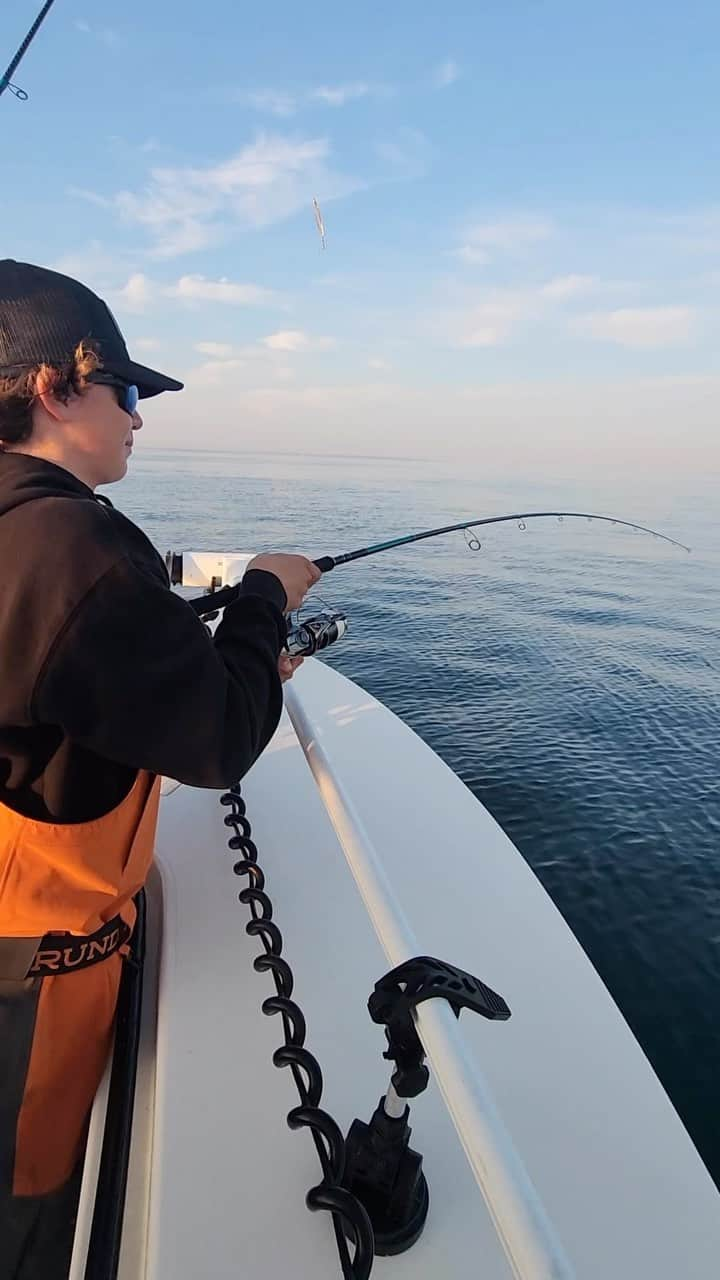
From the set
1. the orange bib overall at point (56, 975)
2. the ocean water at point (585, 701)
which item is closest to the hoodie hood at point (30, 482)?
the orange bib overall at point (56, 975)

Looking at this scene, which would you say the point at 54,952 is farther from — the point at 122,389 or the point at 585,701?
the point at 585,701

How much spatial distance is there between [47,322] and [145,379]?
0.57ft

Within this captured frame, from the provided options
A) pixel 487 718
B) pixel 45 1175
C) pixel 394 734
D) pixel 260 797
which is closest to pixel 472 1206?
pixel 45 1175

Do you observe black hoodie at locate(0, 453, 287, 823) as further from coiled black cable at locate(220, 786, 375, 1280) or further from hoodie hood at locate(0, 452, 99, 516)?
coiled black cable at locate(220, 786, 375, 1280)

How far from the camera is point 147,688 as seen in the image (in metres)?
0.88

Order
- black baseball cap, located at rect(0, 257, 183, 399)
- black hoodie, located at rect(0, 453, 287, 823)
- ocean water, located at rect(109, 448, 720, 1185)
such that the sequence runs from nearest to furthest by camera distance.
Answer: black hoodie, located at rect(0, 453, 287, 823) < black baseball cap, located at rect(0, 257, 183, 399) < ocean water, located at rect(109, 448, 720, 1185)

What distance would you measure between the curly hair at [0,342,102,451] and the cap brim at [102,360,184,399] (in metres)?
0.04

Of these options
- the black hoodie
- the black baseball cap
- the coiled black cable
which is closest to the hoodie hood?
the black hoodie

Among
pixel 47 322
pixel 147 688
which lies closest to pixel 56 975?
pixel 147 688

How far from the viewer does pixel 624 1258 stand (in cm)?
115

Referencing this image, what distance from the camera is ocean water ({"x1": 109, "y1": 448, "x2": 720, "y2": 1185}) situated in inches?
130

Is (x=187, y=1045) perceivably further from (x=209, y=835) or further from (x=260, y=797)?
(x=260, y=797)

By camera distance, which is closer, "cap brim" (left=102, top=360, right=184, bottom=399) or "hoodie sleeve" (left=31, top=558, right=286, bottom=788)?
"hoodie sleeve" (left=31, top=558, right=286, bottom=788)

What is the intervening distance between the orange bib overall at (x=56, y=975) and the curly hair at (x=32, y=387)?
585 millimetres
